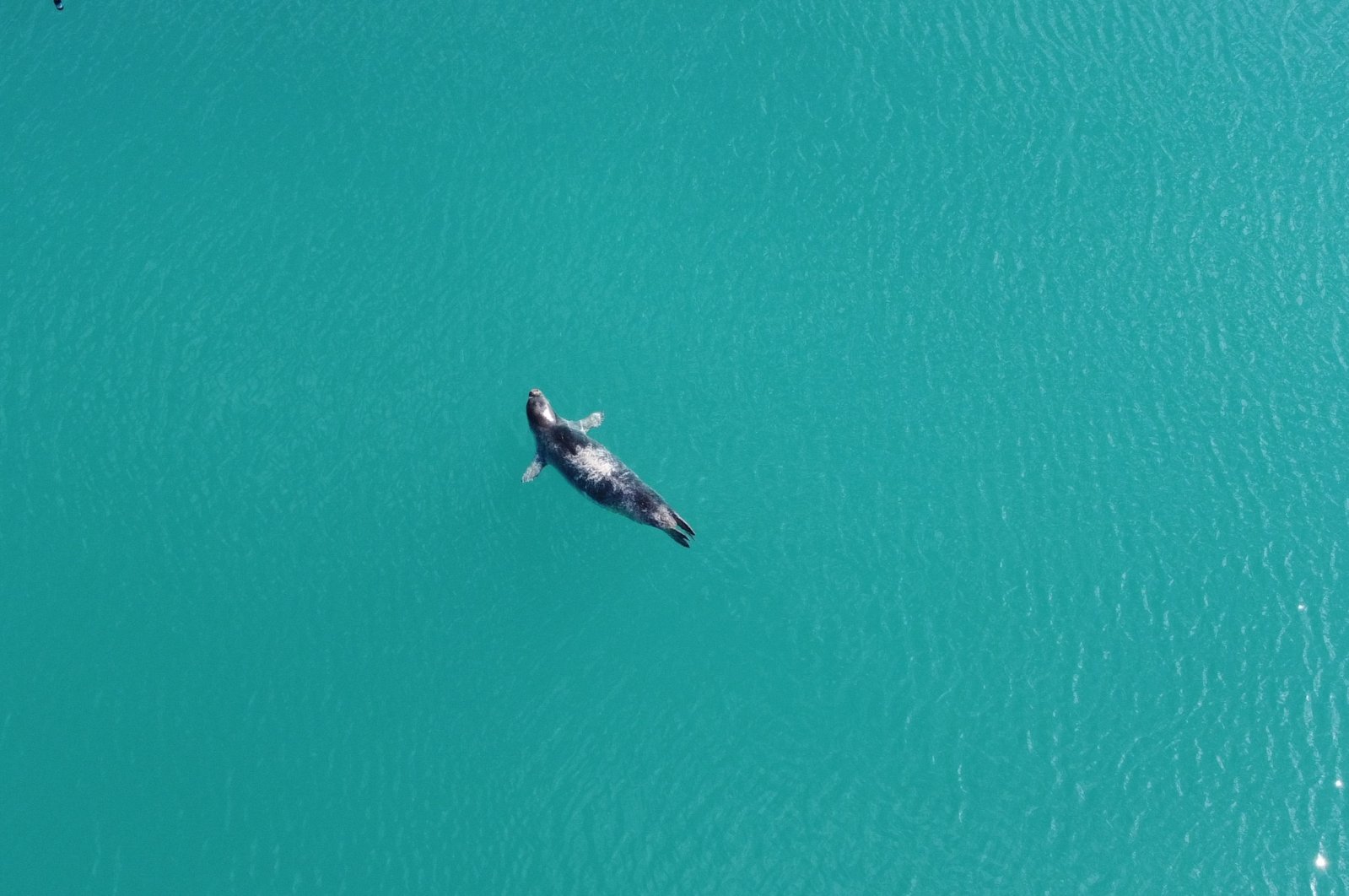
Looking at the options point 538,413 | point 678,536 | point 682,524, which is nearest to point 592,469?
point 538,413

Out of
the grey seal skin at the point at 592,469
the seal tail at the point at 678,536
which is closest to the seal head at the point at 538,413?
the grey seal skin at the point at 592,469

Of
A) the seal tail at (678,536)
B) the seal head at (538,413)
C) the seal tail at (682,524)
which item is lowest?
the seal tail at (678,536)

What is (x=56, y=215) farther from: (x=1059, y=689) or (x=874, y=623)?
(x=1059, y=689)

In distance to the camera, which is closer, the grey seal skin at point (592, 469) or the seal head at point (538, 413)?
the grey seal skin at point (592, 469)

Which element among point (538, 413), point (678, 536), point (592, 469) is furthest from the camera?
point (538, 413)

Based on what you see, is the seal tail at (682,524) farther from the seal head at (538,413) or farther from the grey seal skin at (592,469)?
the seal head at (538,413)

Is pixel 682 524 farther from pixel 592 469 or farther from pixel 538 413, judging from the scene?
pixel 538 413

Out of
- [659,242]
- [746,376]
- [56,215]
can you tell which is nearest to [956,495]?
[746,376]

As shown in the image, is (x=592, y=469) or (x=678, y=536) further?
(x=592, y=469)

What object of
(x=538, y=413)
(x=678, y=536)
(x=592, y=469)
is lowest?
(x=678, y=536)
